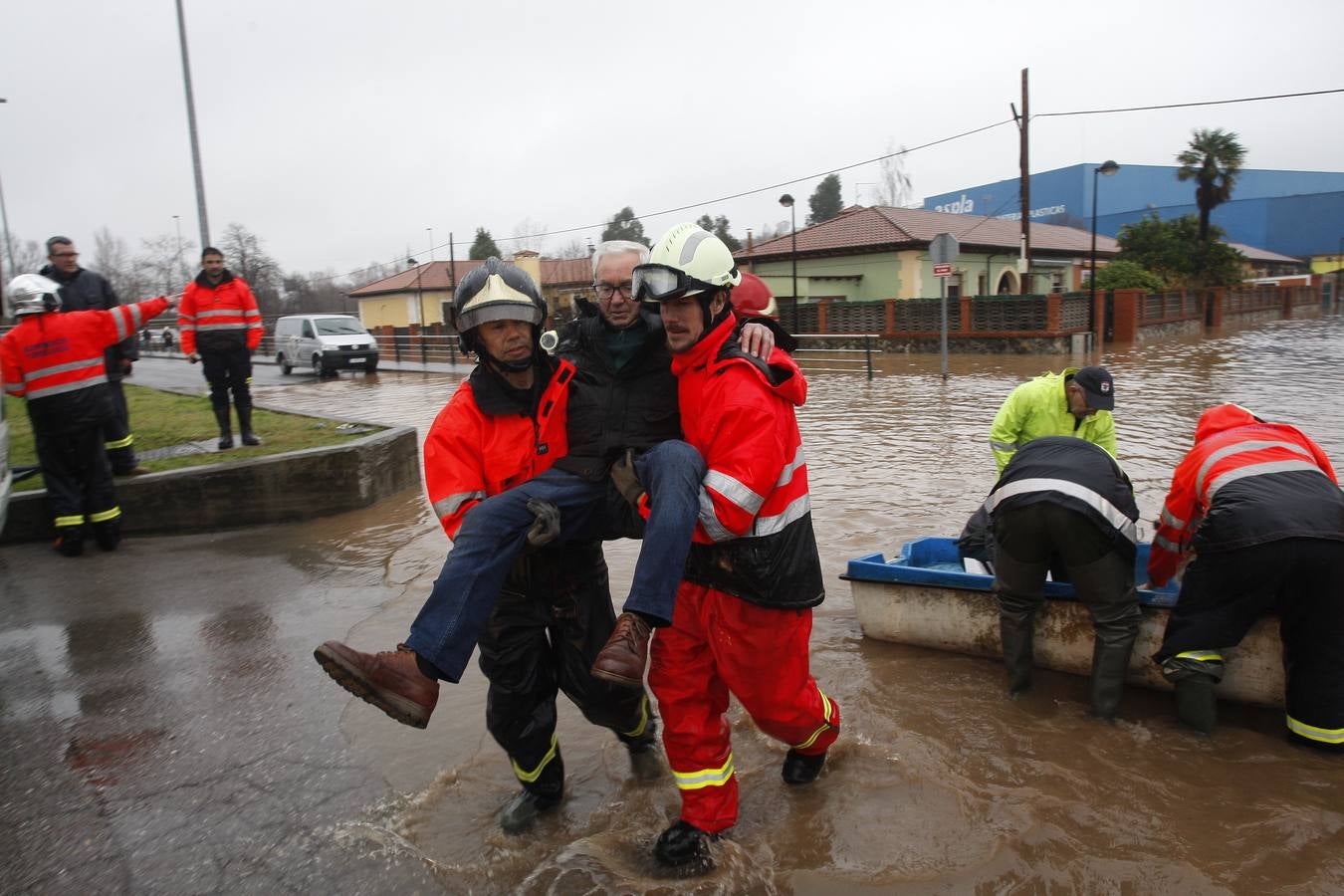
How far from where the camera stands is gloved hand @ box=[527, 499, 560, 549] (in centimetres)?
273

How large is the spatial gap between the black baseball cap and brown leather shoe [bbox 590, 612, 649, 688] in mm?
3300

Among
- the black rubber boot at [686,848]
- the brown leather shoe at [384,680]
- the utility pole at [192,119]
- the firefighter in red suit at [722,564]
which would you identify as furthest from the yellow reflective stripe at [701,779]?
the utility pole at [192,119]

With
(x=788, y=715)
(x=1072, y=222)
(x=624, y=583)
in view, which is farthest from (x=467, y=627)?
(x=1072, y=222)

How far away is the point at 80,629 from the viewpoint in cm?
509

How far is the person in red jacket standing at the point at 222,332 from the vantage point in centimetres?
821

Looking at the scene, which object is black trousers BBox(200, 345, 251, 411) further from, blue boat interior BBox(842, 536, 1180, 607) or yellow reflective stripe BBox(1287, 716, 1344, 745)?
yellow reflective stripe BBox(1287, 716, 1344, 745)

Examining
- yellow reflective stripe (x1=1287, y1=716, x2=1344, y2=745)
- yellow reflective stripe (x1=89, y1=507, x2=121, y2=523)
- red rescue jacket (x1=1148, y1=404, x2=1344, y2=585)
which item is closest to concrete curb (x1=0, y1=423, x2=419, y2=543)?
yellow reflective stripe (x1=89, y1=507, x2=121, y2=523)

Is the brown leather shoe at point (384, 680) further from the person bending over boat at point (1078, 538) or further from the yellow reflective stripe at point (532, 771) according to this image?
the person bending over boat at point (1078, 538)

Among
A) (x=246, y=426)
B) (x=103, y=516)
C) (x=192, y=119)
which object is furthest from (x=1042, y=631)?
(x=192, y=119)

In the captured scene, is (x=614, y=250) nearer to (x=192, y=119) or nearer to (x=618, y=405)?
(x=618, y=405)

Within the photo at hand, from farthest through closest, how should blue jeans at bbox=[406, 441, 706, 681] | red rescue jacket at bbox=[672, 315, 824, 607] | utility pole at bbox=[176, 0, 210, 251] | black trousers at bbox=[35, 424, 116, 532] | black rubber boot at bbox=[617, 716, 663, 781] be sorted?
utility pole at bbox=[176, 0, 210, 251], black trousers at bbox=[35, 424, 116, 532], black rubber boot at bbox=[617, 716, 663, 781], red rescue jacket at bbox=[672, 315, 824, 607], blue jeans at bbox=[406, 441, 706, 681]

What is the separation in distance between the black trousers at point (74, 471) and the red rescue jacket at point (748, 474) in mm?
5244

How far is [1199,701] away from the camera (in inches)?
144

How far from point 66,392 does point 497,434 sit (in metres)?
4.78
